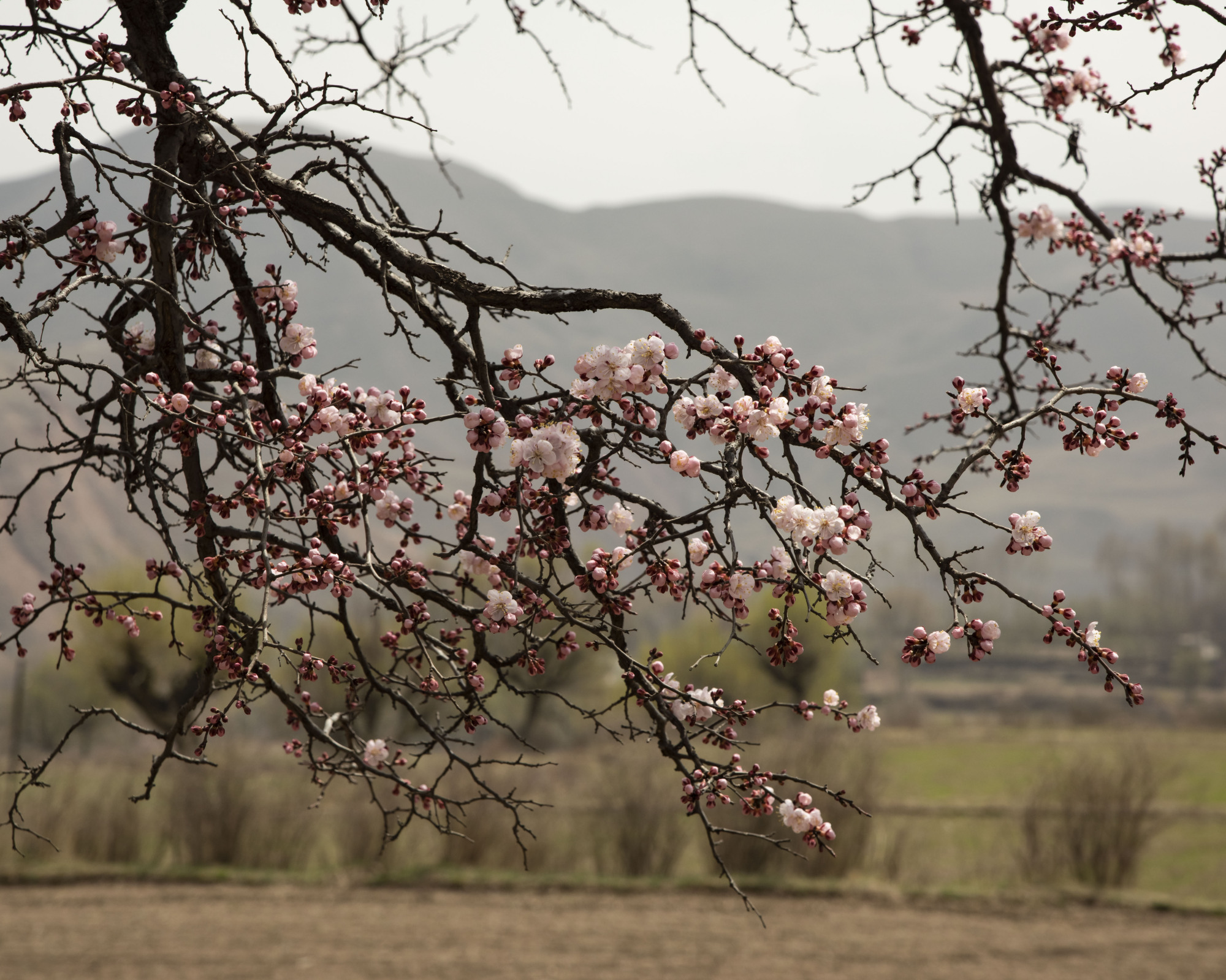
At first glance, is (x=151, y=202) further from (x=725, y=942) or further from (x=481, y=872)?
(x=481, y=872)

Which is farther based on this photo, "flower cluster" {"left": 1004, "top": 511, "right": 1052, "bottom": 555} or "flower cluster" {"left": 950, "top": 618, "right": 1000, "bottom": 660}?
"flower cluster" {"left": 1004, "top": 511, "right": 1052, "bottom": 555}

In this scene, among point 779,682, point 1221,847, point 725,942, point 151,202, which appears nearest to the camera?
point 151,202

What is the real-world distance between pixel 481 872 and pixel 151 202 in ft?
42.5

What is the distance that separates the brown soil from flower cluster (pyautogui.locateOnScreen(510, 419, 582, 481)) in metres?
10.1

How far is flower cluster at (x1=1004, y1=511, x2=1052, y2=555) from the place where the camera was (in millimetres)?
2295

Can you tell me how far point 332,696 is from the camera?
2480 centimetres

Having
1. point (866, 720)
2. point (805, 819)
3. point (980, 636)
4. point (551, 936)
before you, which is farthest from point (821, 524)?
point (551, 936)

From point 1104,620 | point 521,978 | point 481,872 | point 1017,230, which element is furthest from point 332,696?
point 1104,620

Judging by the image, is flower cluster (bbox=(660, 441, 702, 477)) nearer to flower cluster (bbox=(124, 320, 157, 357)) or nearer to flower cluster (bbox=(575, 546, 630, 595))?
flower cluster (bbox=(575, 546, 630, 595))

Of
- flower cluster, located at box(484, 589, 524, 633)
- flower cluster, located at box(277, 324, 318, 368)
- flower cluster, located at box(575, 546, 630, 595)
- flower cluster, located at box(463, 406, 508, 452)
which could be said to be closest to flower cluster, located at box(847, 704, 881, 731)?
flower cluster, located at box(575, 546, 630, 595)

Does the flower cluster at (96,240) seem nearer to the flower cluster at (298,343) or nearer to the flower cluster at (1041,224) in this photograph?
the flower cluster at (298,343)

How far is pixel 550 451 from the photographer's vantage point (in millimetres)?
2219

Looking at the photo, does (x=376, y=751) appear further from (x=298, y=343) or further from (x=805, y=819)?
(x=805, y=819)

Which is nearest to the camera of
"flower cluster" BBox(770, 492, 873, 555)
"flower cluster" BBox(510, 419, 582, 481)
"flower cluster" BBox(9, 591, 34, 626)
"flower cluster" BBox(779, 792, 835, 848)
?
"flower cluster" BBox(770, 492, 873, 555)
